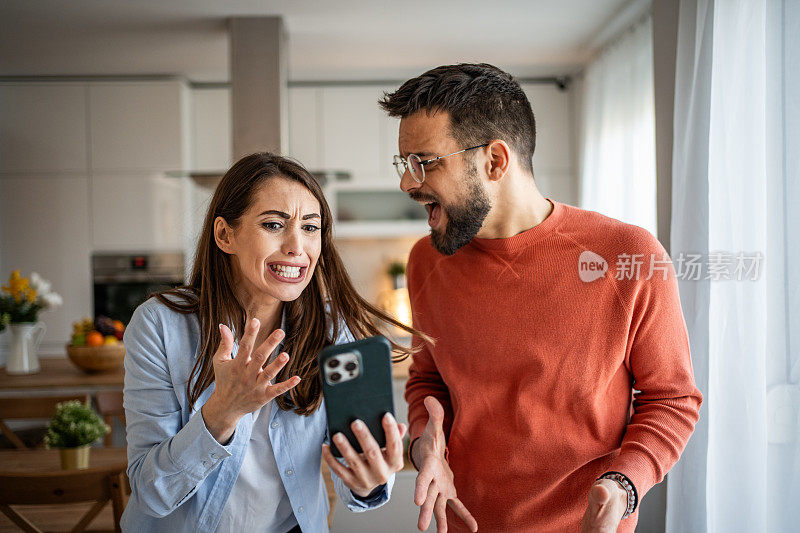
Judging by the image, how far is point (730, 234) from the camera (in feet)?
6.46

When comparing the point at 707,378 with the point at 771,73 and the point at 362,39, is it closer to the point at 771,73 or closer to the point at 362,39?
the point at 771,73

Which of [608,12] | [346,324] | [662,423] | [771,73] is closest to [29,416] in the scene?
[346,324]

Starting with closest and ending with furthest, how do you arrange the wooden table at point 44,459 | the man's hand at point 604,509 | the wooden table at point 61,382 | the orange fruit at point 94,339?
the man's hand at point 604,509 < the wooden table at point 44,459 < the wooden table at point 61,382 < the orange fruit at point 94,339

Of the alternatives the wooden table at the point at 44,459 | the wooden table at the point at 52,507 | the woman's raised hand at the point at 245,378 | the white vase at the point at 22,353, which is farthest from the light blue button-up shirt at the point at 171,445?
the white vase at the point at 22,353

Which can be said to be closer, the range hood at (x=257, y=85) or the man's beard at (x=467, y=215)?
the man's beard at (x=467, y=215)

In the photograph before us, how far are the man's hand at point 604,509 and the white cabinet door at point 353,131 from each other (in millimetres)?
3979

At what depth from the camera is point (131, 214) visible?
468 centimetres

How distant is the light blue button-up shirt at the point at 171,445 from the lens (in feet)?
3.65

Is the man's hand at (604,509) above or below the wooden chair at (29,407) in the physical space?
above

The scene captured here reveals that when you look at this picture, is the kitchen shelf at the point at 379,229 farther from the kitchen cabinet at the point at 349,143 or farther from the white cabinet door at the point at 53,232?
the white cabinet door at the point at 53,232

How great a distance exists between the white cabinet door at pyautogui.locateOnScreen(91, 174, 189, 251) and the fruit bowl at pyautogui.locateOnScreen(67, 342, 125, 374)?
1.83 m

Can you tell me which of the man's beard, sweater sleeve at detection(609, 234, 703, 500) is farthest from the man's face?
sweater sleeve at detection(609, 234, 703, 500)

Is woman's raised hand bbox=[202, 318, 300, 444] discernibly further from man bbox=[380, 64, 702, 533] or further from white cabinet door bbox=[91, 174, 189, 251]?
white cabinet door bbox=[91, 174, 189, 251]

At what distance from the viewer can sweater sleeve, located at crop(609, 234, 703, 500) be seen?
1145 millimetres
